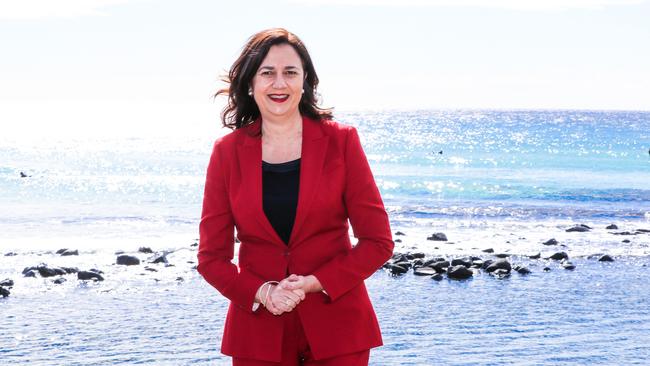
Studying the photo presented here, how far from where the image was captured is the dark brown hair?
11.9 feet

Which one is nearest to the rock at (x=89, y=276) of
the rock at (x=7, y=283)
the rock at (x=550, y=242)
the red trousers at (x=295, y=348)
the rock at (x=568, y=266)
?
the rock at (x=7, y=283)

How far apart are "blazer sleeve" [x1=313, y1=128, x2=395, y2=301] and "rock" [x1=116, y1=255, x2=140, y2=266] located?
13474mm

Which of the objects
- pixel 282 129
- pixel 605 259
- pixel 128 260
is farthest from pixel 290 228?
pixel 605 259

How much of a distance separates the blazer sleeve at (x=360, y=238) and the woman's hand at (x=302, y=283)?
0.02 m

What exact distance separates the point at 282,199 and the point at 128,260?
1352 cm

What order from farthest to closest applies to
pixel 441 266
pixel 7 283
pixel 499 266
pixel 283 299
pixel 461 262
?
1. pixel 461 262
2. pixel 499 266
3. pixel 441 266
4. pixel 7 283
5. pixel 283 299

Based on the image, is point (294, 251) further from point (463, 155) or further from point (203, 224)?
point (463, 155)

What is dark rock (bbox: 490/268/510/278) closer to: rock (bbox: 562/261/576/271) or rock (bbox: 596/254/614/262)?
rock (bbox: 562/261/576/271)

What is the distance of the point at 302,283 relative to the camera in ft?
11.4

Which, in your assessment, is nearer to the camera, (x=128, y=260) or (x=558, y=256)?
(x=128, y=260)

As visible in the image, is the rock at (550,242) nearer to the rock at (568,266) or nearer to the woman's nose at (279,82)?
the rock at (568,266)

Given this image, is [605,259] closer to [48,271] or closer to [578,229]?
[578,229]

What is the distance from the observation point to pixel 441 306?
12578 mm

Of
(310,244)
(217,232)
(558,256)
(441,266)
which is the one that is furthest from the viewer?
(558,256)
